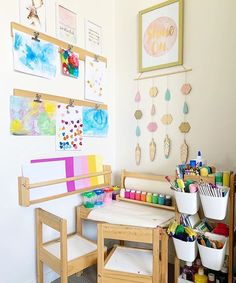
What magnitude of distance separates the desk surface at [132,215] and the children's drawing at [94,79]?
91cm

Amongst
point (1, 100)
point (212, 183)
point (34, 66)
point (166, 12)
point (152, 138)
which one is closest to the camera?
point (212, 183)

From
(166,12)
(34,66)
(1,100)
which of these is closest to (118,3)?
(166,12)

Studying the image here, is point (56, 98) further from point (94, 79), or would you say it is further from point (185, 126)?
point (185, 126)

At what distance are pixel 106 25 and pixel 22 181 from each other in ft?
4.98

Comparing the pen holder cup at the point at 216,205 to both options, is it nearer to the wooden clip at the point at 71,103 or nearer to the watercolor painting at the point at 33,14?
the wooden clip at the point at 71,103

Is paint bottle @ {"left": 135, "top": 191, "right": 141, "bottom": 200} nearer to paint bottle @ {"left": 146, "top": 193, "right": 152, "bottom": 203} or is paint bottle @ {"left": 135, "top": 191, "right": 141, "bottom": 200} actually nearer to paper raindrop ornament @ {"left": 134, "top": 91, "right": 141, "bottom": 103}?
paint bottle @ {"left": 146, "top": 193, "right": 152, "bottom": 203}

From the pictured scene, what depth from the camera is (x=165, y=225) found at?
147 cm

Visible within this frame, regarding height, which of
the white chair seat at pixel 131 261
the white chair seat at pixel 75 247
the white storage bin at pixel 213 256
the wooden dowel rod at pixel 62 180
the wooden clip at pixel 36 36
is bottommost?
the white chair seat at pixel 131 261

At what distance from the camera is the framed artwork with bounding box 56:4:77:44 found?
1711 millimetres

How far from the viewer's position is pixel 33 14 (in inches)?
61.1

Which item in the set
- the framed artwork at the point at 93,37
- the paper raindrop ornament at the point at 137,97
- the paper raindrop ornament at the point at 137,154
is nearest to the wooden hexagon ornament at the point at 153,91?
the paper raindrop ornament at the point at 137,97

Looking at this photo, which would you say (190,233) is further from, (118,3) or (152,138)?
(118,3)

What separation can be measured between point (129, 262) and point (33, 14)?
1.70 metres

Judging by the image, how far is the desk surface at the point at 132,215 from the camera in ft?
4.92
